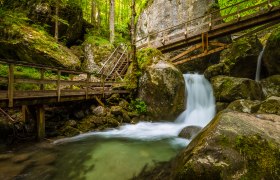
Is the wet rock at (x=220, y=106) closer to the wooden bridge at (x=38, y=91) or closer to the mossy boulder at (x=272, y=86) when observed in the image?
the mossy boulder at (x=272, y=86)

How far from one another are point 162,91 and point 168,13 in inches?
563

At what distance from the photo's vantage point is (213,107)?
44.4ft

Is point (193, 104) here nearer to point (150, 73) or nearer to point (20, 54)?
point (150, 73)

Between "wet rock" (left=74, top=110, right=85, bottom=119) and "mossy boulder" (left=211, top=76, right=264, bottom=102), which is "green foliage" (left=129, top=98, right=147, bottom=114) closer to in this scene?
"wet rock" (left=74, top=110, right=85, bottom=119)

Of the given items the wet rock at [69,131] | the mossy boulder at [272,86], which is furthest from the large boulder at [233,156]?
the mossy boulder at [272,86]

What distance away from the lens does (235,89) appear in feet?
40.1

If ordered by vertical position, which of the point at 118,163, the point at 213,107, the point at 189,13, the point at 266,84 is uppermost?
the point at 189,13

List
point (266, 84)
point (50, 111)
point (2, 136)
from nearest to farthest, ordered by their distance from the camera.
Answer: point (2, 136), point (50, 111), point (266, 84)

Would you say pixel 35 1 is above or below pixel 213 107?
above

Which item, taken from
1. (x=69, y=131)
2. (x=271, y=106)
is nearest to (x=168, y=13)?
(x=271, y=106)

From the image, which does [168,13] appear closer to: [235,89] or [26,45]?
[235,89]

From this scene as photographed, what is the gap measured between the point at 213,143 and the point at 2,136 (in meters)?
7.69

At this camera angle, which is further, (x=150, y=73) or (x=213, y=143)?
(x=150, y=73)

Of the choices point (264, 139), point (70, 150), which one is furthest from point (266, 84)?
point (70, 150)
